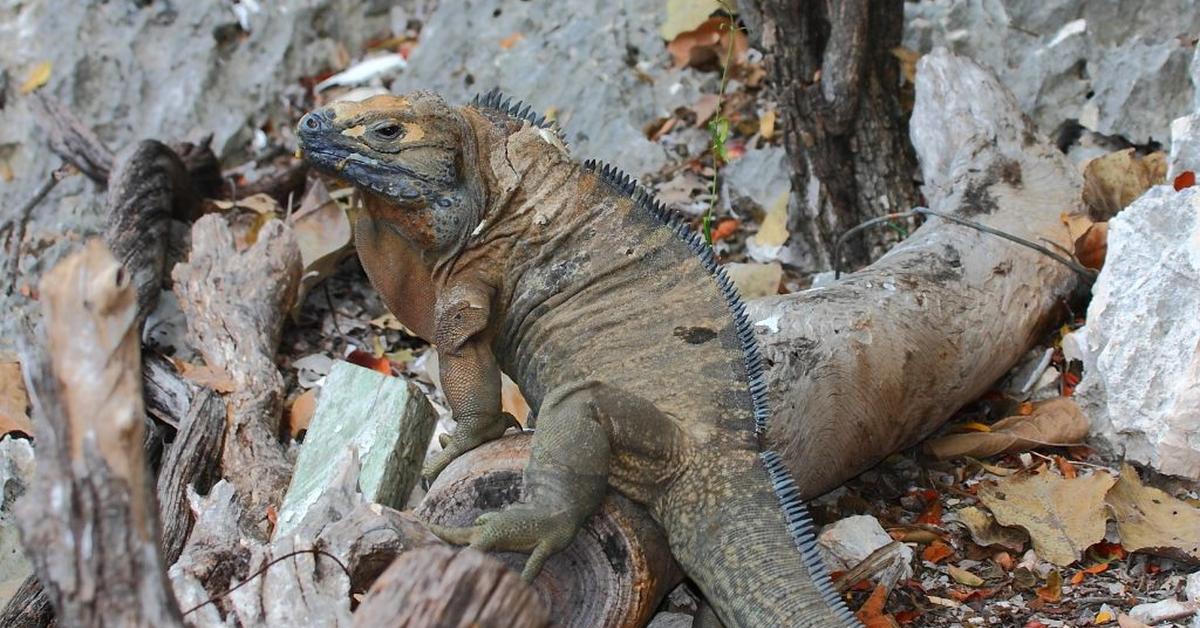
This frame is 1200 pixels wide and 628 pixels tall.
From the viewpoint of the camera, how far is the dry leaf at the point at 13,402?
5062 millimetres

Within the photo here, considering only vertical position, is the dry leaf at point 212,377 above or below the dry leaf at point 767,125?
below

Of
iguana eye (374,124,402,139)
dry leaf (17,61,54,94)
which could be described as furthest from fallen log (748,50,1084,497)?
dry leaf (17,61,54,94)

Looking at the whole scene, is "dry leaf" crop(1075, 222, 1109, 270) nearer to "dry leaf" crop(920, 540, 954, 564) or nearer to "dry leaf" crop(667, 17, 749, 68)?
"dry leaf" crop(920, 540, 954, 564)

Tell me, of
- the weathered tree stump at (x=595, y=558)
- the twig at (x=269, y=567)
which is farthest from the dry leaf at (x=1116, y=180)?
the twig at (x=269, y=567)

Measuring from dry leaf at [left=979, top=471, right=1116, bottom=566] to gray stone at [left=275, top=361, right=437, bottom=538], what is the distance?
195 cm

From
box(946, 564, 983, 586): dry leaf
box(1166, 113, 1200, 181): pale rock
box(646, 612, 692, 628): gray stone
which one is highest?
box(1166, 113, 1200, 181): pale rock

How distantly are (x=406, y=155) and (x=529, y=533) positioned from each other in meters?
1.18

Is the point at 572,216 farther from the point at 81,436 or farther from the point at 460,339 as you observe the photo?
the point at 81,436

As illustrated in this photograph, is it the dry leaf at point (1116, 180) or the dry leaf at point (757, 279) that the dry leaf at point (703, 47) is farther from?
the dry leaf at point (1116, 180)

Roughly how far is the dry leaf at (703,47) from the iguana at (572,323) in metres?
3.01

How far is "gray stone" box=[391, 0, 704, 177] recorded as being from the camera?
6742 millimetres

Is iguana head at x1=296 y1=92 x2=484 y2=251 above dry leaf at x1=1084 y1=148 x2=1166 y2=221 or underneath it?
above

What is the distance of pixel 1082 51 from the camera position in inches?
235

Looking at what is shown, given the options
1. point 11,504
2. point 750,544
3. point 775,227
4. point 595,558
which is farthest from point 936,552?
point 11,504
